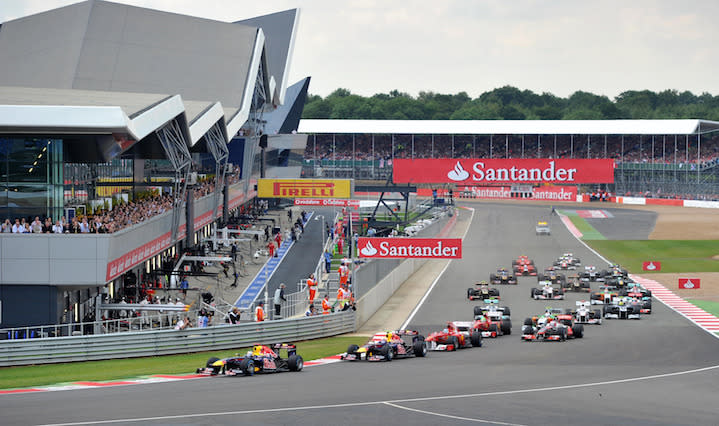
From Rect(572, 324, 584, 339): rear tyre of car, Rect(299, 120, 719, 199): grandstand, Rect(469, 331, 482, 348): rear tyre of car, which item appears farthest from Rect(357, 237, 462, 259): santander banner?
Rect(299, 120, 719, 199): grandstand

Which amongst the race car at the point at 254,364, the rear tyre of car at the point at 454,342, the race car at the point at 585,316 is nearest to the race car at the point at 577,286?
the race car at the point at 585,316

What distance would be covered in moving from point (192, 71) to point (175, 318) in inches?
1428

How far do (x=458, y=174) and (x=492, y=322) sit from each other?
22.4 meters

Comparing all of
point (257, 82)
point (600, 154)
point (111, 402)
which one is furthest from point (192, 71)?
point (600, 154)

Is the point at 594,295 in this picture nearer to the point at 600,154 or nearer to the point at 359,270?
the point at 359,270

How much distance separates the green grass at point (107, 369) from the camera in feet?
77.2

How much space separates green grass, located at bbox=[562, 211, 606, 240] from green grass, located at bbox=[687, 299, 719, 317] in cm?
3205

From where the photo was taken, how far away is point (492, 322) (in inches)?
1284

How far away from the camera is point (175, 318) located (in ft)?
108

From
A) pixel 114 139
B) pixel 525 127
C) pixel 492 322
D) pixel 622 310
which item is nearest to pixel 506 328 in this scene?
pixel 492 322

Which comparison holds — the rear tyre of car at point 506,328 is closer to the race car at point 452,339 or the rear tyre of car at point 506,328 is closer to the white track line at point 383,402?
the race car at point 452,339

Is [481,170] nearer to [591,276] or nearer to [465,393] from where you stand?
[591,276]

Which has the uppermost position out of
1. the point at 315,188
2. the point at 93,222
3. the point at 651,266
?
the point at 315,188

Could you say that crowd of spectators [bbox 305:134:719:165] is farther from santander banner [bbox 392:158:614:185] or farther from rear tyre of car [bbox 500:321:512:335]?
rear tyre of car [bbox 500:321:512:335]
